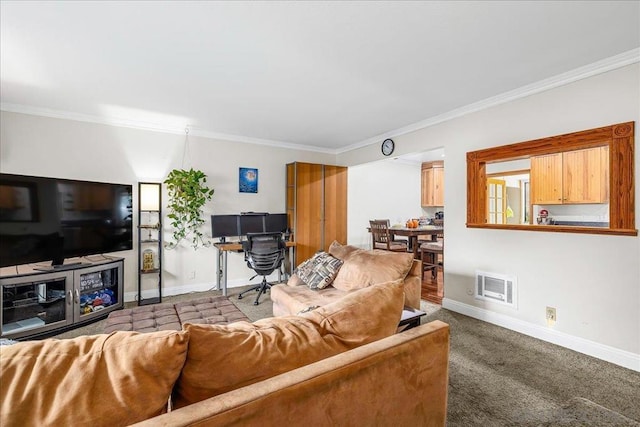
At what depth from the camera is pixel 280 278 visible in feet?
15.9

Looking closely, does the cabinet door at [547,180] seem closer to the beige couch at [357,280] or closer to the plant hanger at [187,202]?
the beige couch at [357,280]

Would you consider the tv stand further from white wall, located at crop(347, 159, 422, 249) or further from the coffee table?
white wall, located at crop(347, 159, 422, 249)

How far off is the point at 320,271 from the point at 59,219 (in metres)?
2.81

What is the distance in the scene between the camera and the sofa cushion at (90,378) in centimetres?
64

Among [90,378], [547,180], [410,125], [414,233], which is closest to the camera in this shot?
[90,378]

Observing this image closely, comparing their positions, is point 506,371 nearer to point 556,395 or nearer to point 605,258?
point 556,395

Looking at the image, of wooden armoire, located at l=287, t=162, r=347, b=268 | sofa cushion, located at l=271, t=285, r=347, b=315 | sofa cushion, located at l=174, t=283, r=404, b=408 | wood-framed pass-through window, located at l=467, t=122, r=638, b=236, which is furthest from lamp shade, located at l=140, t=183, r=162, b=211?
wood-framed pass-through window, located at l=467, t=122, r=638, b=236

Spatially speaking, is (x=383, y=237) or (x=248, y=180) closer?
(x=248, y=180)

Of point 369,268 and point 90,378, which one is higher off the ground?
point 90,378

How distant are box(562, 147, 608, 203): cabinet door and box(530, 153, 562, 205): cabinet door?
0.08 m

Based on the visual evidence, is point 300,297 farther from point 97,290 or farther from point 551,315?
point 97,290

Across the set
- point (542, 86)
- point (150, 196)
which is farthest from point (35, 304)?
point (542, 86)

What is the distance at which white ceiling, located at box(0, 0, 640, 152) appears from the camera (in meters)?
1.84

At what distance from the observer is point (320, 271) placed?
298cm
